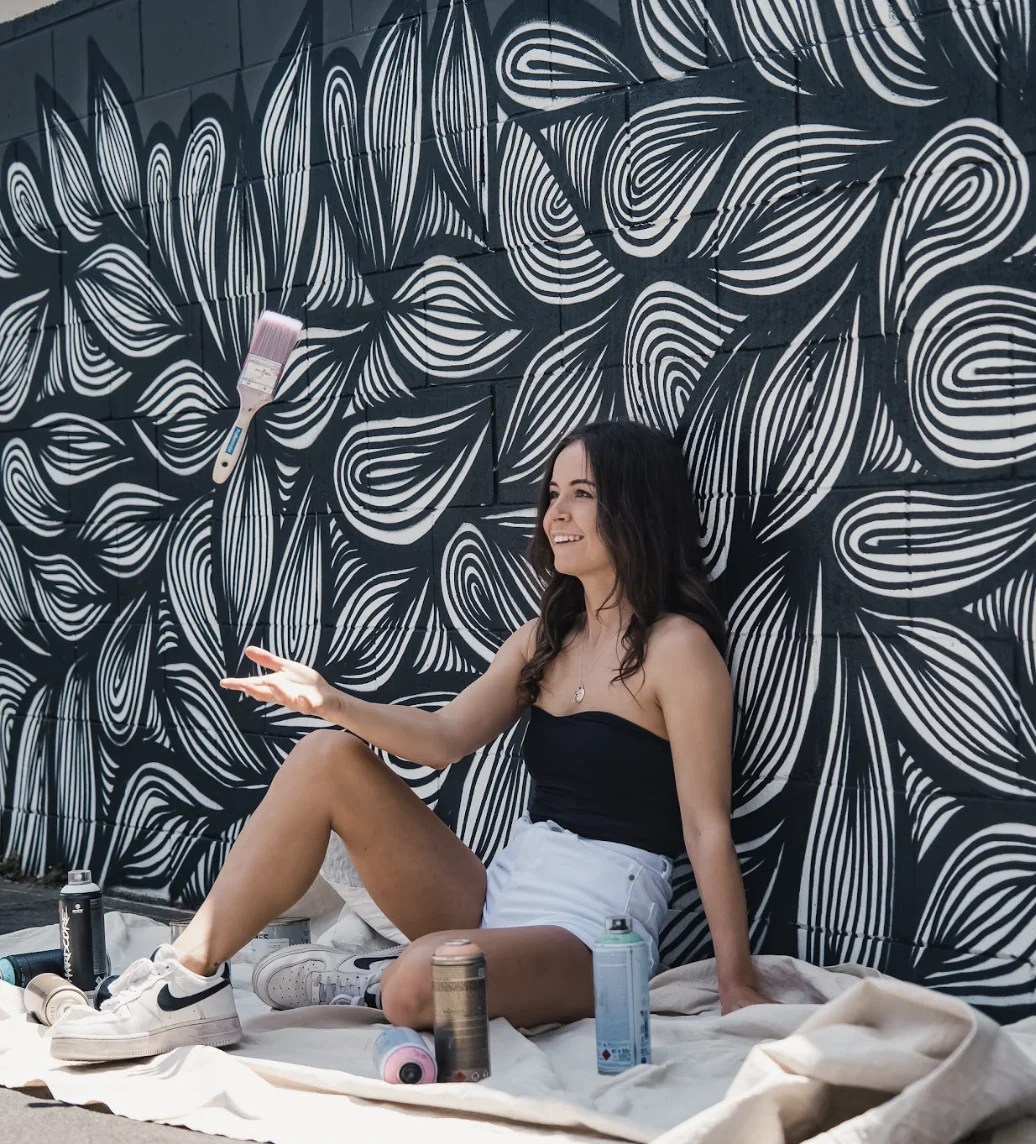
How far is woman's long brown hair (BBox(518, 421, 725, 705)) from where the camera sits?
3.09 meters

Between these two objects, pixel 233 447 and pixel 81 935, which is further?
pixel 233 447

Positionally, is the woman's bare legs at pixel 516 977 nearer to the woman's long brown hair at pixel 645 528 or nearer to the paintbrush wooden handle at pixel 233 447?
the woman's long brown hair at pixel 645 528

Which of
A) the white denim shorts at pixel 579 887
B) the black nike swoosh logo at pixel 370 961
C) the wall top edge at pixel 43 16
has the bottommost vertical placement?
the black nike swoosh logo at pixel 370 961

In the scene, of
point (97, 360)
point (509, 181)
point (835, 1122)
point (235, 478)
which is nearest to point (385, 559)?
point (235, 478)

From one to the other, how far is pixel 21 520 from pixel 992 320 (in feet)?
10.5

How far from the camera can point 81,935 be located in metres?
3.15

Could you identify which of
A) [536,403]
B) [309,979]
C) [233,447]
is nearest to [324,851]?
[309,979]

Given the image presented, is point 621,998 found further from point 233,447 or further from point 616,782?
point 233,447

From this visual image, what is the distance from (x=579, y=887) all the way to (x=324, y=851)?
494 millimetres

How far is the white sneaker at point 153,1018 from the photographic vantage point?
9.00 feet

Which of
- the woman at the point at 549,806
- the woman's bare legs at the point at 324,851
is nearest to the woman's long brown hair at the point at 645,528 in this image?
the woman at the point at 549,806

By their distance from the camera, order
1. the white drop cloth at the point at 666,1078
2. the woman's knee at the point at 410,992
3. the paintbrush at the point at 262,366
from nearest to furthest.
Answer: the white drop cloth at the point at 666,1078 → the woman's knee at the point at 410,992 → the paintbrush at the point at 262,366

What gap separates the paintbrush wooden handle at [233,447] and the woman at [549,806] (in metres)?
1.08

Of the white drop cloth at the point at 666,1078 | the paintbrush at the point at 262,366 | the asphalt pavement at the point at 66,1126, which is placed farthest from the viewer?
the paintbrush at the point at 262,366
